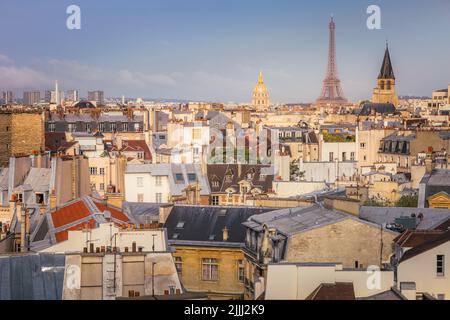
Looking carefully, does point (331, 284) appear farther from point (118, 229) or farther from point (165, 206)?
point (165, 206)

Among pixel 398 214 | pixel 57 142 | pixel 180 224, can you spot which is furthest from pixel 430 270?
pixel 57 142

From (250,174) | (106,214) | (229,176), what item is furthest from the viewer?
(250,174)

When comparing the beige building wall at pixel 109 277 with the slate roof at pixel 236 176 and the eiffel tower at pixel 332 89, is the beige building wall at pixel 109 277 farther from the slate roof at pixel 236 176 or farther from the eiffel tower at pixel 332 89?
the eiffel tower at pixel 332 89

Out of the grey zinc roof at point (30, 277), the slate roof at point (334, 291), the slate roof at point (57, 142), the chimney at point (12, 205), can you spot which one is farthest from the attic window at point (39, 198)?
the slate roof at point (57, 142)

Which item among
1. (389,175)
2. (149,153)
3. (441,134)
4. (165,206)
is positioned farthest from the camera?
(441,134)

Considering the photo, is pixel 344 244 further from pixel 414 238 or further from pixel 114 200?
pixel 114 200

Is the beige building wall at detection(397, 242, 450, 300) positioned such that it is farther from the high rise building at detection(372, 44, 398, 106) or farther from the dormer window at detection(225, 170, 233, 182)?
the high rise building at detection(372, 44, 398, 106)
